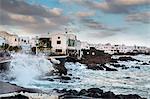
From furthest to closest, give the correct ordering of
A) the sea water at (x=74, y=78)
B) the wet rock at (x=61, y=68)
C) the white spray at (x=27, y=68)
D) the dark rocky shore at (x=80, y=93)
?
Result: the wet rock at (x=61, y=68), the white spray at (x=27, y=68), the sea water at (x=74, y=78), the dark rocky shore at (x=80, y=93)

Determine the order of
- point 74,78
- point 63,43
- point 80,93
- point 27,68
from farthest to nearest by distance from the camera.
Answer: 1. point 63,43
2. point 27,68
3. point 74,78
4. point 80,93

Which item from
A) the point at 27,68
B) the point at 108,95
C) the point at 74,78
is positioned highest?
the point at 27,68

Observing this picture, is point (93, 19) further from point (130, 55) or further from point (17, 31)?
point (130, 55)

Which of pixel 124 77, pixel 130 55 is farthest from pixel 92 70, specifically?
pixel 130 55

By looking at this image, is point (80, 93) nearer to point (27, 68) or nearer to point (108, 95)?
point (108, 95)

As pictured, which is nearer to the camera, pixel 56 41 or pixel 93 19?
pixel 93 19

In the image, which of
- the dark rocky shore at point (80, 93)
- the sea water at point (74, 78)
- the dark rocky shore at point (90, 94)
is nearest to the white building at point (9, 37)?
the sea water at point (74, 78)

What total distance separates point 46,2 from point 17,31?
417 millimetres

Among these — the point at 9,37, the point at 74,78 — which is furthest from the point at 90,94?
the point at 9,37

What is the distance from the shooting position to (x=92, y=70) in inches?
169

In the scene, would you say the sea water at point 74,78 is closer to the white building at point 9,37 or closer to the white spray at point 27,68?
the white spray at point 27,68

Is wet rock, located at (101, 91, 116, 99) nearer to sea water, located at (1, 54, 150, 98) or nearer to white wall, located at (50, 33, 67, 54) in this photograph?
sea water, located at (1, 54, 150, 98)

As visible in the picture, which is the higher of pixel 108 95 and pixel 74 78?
pixel 74 78

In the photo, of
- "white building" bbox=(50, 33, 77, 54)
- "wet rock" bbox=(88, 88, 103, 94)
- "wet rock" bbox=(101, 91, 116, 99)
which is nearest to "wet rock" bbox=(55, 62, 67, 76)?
"white building" bbox=(50, 33, 77, 54)
